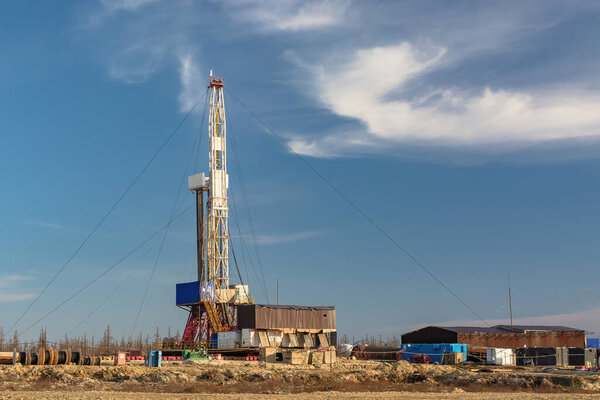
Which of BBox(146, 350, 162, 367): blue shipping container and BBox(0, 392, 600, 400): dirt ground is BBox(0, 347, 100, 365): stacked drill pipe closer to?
BBox(146, 350, 162, 367): blue shipping container

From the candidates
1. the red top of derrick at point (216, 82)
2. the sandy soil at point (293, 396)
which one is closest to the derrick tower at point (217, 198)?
the red top of derrick at point (216, 82)

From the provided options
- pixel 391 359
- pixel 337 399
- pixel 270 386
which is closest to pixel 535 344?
pixel 391 359

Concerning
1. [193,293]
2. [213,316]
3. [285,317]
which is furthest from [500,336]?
[193,293]

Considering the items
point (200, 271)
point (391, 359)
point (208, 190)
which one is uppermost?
point (208, 190)

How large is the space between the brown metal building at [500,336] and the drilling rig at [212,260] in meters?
18.4

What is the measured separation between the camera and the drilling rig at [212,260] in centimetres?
Answer: 6994

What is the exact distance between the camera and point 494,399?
3005cm

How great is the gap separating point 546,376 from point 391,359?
86.6 feet

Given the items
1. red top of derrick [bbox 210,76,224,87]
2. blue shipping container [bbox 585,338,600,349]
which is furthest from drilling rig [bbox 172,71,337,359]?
blue shipping container [bbox 585,338,600,349]

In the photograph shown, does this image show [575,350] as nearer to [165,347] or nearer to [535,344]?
[535,344]

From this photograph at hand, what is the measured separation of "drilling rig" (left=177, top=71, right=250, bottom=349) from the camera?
69938mm

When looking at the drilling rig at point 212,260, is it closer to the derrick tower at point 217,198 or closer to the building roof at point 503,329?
the derrick tower at point 217,198

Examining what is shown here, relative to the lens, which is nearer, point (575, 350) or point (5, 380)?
point (5, 380)

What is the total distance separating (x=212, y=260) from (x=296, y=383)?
34.7 metres
